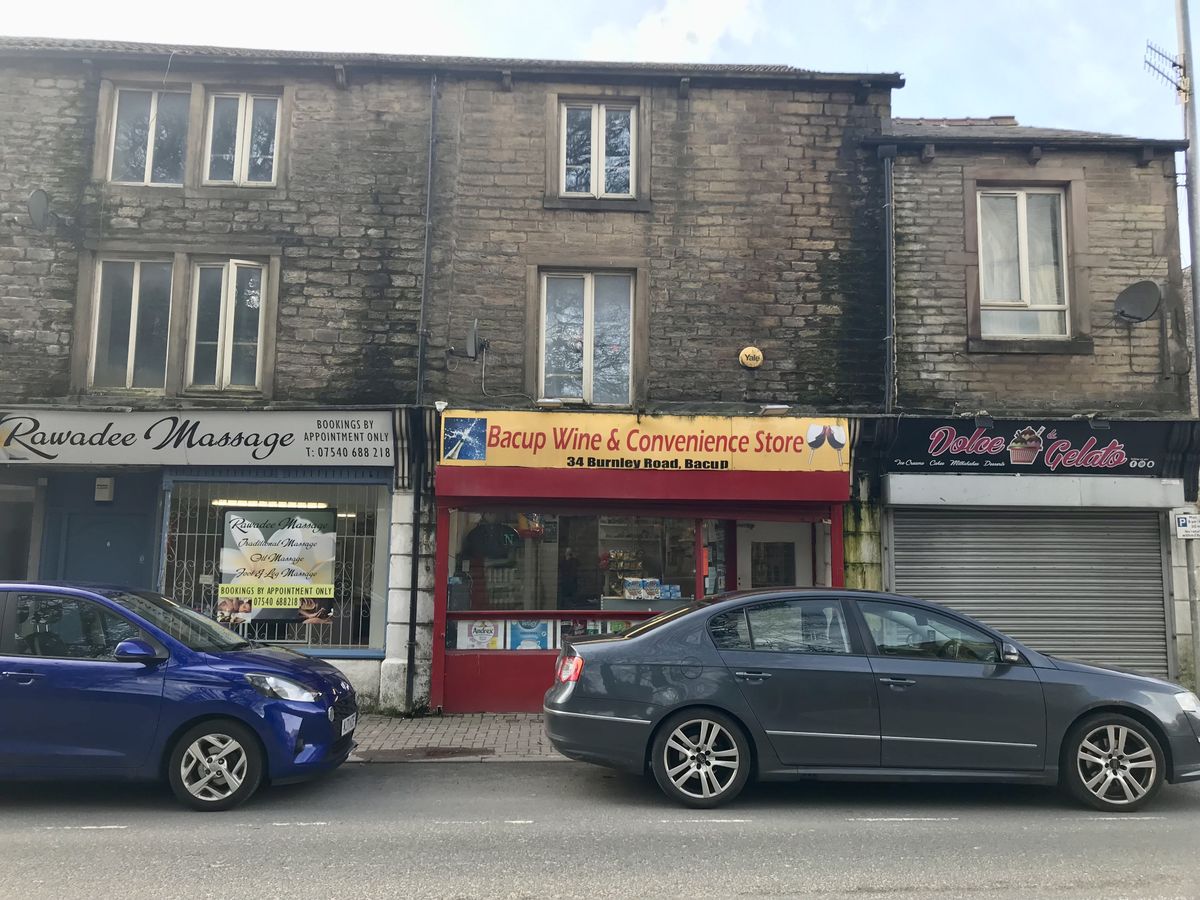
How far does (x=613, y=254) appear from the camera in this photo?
1078 cm

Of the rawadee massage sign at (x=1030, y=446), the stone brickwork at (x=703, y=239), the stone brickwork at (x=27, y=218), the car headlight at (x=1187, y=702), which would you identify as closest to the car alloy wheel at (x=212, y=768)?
the stone brickwork at (x=703, y=239)

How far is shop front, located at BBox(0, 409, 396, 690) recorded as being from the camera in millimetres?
10078

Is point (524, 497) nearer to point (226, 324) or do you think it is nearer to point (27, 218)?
point (226, 324)

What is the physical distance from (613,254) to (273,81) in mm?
4609

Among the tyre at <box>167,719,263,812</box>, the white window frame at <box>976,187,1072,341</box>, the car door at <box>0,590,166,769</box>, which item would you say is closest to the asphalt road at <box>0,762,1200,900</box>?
the tyre at <box>167,719,263,812</box>

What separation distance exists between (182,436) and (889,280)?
834 centimetres

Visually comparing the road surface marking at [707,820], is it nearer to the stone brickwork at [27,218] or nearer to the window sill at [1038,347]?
the window sill at [1038,347]

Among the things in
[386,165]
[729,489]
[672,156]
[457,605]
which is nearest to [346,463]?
[457,605]

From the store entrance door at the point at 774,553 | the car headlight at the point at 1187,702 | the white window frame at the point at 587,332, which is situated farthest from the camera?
the store entrance door at the point at 774,553

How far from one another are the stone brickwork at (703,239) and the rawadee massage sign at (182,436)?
118cm

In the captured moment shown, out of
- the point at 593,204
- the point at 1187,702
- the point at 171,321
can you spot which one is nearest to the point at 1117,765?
the point at 1187,702

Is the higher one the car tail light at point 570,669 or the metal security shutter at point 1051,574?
the metal security shutter at point 1051,574

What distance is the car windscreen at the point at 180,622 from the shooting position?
6.56 m

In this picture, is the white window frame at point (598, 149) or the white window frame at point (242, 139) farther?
the white window frame at point (598, 149)
